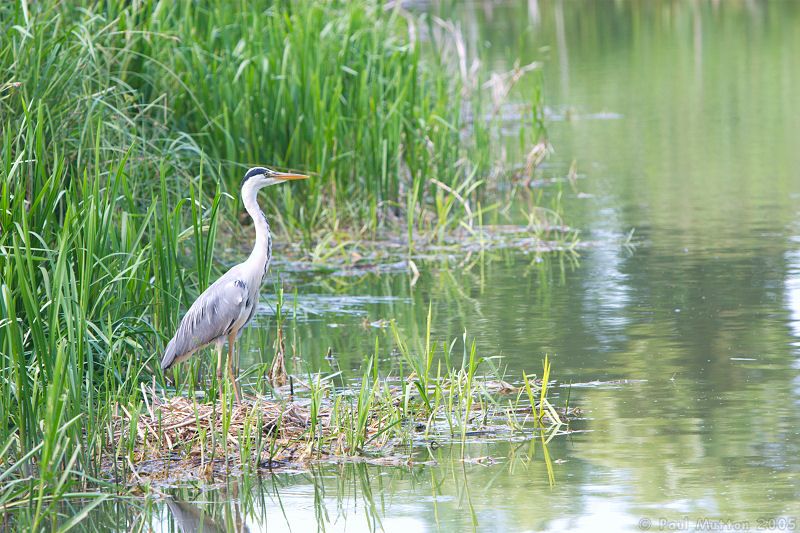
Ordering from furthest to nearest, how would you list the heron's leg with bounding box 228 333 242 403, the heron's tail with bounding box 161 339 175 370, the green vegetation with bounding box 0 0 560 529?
the heron's tail with bounding box 161 339 175 370, the heron's leg with bounding box 228 333 242 403, the green vegetation with bounding box 0 0 560 529

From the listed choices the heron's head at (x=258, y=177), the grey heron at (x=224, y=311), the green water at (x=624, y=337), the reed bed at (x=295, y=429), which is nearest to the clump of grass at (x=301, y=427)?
the reed bed at (x=295, y=429)

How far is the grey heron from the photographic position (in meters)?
6.61

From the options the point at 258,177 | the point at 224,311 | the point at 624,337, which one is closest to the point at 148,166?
the point at 258,177

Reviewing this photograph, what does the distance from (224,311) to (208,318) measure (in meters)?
0.08

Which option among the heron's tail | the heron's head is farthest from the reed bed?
the heron's head

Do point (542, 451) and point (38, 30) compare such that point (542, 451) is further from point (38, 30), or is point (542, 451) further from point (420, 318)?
point (38, 30)

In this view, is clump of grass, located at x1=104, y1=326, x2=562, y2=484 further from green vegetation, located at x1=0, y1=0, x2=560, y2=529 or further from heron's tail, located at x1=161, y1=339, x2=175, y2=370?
heron's tail, located at x1=161, y1=339, x2=175, y2=370

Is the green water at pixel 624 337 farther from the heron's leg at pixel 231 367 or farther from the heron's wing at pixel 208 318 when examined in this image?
the heron's wing at pixel 208 318

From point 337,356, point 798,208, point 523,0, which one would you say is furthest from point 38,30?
point 523,0

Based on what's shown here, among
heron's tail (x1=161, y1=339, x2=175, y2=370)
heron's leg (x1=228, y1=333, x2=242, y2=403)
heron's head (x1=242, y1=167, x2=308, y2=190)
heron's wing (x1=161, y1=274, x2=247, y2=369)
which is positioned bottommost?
heron's leg (x1=228, y1=333, x2=242, y2=403)

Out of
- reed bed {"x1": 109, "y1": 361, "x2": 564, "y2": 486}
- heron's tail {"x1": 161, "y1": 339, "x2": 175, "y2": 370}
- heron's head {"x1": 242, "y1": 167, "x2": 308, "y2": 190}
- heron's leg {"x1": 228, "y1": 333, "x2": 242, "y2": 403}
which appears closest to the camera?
reed bed {"x1": 109, "y1": 361, "x2": 564, "y2": 486}

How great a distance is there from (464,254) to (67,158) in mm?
3840

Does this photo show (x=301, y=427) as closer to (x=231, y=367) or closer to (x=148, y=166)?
(x=231, y=367)

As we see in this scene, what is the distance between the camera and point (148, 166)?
838 cm
